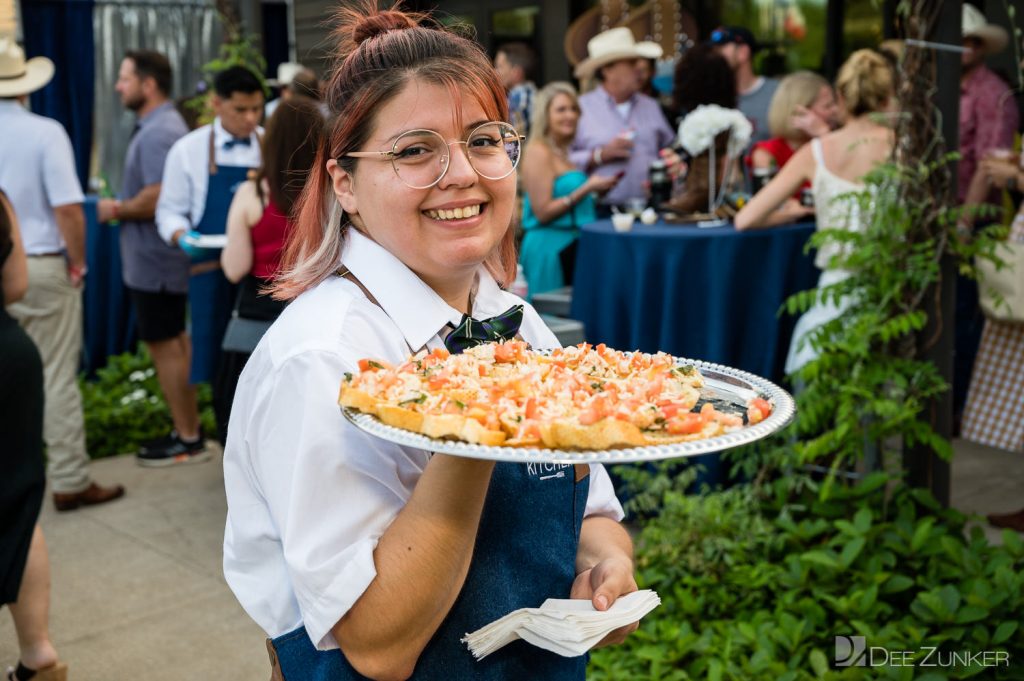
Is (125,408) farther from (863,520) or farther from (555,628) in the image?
(555,628)

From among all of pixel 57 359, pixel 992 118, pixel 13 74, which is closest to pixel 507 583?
pixel 57 359

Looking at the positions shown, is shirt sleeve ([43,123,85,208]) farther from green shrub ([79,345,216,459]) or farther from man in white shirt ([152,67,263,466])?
green shrub ([79,345,216,459])

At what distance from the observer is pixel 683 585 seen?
3.79 m

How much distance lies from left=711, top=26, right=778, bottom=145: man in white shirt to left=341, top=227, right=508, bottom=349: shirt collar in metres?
5.44

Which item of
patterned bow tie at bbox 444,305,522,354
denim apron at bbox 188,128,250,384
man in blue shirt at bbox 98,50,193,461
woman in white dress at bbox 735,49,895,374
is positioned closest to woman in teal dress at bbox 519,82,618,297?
woman in white dress at bbox 735,49,895,374

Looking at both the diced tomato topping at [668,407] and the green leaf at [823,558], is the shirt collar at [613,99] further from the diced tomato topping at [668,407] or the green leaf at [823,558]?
the diced tomato topping at [668,407]

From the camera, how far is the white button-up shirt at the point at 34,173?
5.16m

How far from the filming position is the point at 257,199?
447cm

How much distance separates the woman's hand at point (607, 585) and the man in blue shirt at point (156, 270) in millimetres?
4841

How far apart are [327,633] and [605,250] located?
12.2 feet

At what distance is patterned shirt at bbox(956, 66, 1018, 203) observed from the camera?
238 inches

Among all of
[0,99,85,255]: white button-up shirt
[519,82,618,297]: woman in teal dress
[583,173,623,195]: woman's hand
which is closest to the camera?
[0,99,85,255]: white button-up shirt

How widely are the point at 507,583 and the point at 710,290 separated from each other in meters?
3.34

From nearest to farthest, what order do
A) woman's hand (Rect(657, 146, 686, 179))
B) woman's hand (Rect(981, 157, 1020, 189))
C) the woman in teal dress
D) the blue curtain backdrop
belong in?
woman's hand (Rect(981, 157, 1020, 189)), woman's hand (Rect(657, 146, 686, 179)), the woman in teal dress, the blue curtain backdrop
